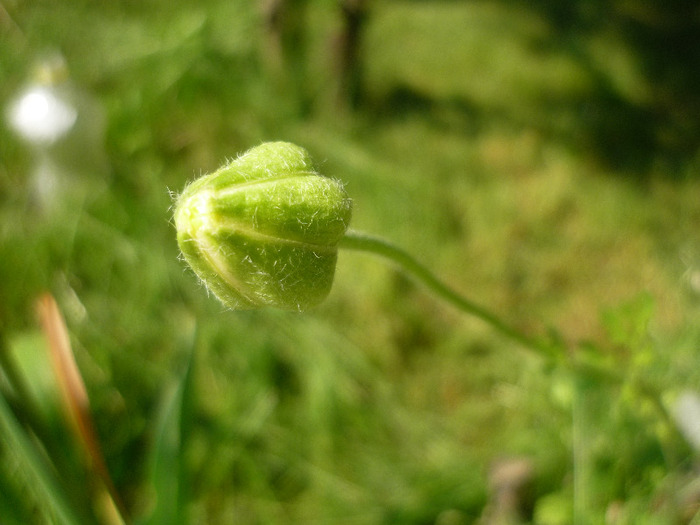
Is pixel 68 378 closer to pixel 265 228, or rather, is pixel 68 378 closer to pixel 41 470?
pixel 41 470

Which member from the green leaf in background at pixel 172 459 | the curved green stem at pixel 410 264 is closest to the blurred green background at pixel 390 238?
the green leaf in background at pixel 172 459

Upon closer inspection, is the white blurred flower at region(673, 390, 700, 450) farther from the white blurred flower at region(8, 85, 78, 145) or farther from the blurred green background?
the white blurred flower at region(8, 85, 78, 145)

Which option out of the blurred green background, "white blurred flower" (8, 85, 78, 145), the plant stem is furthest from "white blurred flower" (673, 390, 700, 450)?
"white blurred flower" (8, 85, 78, 145)

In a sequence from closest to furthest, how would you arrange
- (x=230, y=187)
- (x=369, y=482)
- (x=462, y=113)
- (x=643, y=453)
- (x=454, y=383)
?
1. (x=230, y=187)
2. (x=643, y=453)
3. (x=369, y=482)
4. (x=454, y=383)
5. (x=462, y=113)

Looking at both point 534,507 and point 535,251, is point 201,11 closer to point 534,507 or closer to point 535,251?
point 535,251

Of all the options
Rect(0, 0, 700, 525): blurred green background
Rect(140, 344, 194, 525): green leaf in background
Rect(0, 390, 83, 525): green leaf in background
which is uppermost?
Rect(0, 0, 700, 525): blurred green background

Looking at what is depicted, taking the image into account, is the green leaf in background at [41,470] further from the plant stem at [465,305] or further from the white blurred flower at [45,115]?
the white blurred flower at [45,115]

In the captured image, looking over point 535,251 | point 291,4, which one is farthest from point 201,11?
point 535,251
